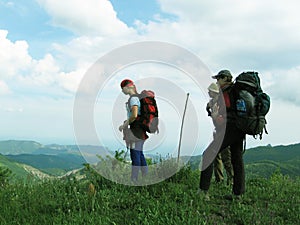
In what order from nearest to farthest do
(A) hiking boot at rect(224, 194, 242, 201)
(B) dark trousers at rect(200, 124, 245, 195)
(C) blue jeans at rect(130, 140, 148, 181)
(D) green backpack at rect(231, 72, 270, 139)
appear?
1. (D) green backpack at rect(231, 72, 270, 139)
2. (B) dark trousers at rect(200, 124, 245, 195)
3. (A) hiking boot at rect(224, 194, 242, 201)
4. (C) blue jeans at rect(130, 140, 148, 181)

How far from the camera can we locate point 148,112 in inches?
261

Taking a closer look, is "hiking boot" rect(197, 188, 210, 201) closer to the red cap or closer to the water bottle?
the water bottle

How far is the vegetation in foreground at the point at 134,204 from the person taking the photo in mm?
4668

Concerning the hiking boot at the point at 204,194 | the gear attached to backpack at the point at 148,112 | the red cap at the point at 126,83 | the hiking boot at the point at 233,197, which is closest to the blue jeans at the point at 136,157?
the gear attached to backpack at the point at 148,112

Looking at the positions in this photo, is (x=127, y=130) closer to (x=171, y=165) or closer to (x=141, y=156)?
(x=141, y=156)

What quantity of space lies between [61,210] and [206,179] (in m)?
2.47

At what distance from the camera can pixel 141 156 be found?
7.11m

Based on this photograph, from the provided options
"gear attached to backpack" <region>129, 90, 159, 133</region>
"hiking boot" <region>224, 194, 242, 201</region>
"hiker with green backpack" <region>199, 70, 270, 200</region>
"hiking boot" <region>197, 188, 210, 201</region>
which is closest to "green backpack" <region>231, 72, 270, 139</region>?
"hiker with green backpack" <region>199, 70, 270, 200</region>

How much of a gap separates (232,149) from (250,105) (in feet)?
3.16

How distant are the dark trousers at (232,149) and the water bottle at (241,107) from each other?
11.5 inches

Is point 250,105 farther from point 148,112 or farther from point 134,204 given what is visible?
point 134,204

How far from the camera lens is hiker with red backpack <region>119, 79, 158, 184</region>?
654 cm

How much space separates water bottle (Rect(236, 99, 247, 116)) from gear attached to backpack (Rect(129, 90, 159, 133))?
70.1 inches

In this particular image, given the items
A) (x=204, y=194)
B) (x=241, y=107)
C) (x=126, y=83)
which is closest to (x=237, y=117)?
(x=241, y=107)
